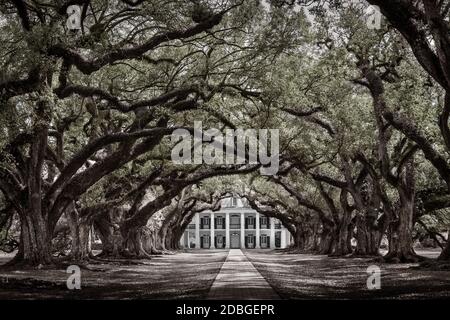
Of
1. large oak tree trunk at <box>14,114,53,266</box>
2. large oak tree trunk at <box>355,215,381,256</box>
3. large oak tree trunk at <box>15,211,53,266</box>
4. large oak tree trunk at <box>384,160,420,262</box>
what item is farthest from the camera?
large oak tree trunk at <box>355,215,381,256</box>

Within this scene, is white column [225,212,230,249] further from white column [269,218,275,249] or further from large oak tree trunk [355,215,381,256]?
large oak tree trunk [355,215,381,256]

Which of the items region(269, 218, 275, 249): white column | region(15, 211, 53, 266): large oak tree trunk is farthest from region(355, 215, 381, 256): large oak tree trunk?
region(269, 218, 275, 249): white column

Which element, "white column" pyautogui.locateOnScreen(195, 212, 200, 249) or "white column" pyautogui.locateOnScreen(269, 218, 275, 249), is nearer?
"white column" pyautogui.locateOnScreen(269, 218, 275, 249)

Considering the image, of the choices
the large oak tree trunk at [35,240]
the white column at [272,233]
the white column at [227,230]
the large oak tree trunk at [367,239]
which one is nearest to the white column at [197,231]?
the white column at [227,230]

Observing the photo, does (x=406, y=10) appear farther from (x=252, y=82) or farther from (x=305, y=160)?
(x=305, y=160)

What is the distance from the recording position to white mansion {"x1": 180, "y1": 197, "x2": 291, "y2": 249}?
121 metres

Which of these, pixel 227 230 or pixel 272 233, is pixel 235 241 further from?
pixel 272 233

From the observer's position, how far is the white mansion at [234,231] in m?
121

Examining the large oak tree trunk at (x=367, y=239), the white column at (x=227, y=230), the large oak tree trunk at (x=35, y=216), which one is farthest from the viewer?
the white column at (x=227, y=230)

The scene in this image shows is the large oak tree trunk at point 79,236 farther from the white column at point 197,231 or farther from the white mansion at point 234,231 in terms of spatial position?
the white column at point 197,231

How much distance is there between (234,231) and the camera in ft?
401

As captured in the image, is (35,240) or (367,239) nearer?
(35,240)

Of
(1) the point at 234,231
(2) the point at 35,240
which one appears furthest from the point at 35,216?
(1) the point at 234,231

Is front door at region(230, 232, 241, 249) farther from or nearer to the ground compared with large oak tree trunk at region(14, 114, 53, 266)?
nearer to the ground
